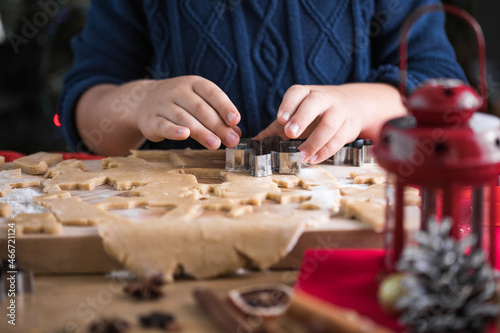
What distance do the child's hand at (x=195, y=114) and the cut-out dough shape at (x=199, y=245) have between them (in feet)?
1.30

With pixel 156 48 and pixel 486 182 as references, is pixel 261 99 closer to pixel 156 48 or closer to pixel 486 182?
pixel 156 48

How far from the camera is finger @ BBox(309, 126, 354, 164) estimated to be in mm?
1206

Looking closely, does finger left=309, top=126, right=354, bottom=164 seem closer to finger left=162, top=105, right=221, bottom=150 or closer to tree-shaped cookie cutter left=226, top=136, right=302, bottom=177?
tree-shaped cookie cutter left=226, top=136, right=302, bottom=177

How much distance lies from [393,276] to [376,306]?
0.04 m

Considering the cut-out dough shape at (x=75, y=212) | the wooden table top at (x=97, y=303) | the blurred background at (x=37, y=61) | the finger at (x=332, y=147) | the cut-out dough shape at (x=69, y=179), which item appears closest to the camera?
the wooden table top at (x=97, y=303)

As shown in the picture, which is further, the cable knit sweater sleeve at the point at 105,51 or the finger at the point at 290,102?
the cable knit sweater sleeve at the point at 105,51

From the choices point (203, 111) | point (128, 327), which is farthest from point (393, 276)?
point (203, 111)

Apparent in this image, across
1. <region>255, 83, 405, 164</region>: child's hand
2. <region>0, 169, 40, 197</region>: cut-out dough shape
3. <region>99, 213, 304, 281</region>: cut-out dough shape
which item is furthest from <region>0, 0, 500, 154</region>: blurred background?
<region>99, 213, 304, 281</region>: cut-out dough shape

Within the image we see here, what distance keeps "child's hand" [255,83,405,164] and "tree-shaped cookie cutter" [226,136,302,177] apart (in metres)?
0.03

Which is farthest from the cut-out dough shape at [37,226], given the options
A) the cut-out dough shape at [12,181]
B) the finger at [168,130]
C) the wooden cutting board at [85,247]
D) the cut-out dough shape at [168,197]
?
the finger at [168,130]

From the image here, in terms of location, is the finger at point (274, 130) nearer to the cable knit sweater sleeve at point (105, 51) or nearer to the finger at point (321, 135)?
the finger at point (321, 135)

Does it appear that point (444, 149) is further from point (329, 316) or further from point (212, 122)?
point (212, 122)

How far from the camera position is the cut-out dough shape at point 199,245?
74 centimetres

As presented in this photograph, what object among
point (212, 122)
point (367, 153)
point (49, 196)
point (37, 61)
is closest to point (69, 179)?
point (49, 196)
